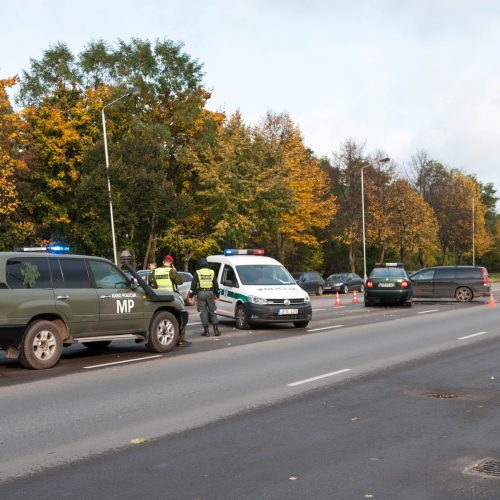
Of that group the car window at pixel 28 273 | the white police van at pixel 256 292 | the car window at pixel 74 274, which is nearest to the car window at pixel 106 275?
the car window at pixel 74 274

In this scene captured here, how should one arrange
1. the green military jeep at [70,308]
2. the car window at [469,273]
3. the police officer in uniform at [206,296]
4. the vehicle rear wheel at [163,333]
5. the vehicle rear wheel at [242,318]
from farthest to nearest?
the car window at [469,273] → the vehicle rear wheel at [242,318] → the police officer in uniform at [206,296] → the vehicle rear wheel at [163,333] → the green military jeep at [70,308]

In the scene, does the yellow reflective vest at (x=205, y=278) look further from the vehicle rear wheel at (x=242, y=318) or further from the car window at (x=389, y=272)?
the car window at (x=389, y=272)

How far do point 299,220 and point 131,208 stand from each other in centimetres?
1791

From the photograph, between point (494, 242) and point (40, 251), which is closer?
point (40, 251)

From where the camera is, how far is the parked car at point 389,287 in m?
25.1

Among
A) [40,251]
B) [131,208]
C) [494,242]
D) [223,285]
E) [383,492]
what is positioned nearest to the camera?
[383,492]

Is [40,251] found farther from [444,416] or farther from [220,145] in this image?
[220,145]

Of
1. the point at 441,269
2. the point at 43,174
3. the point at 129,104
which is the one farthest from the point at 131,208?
the point at 441,269

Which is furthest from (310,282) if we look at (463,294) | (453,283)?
(463,294)

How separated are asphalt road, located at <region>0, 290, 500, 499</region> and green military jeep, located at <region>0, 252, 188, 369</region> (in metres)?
0.45

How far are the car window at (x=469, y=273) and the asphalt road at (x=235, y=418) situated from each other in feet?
49.1

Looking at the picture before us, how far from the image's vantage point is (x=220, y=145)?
3972 centimetres

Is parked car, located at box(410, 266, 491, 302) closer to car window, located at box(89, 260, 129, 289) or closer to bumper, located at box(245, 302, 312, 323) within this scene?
bumper, located at box(245, 302, 312, 323)

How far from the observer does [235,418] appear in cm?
715
